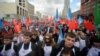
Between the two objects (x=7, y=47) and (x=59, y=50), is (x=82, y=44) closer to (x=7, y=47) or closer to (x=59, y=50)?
(x=59, y=50)

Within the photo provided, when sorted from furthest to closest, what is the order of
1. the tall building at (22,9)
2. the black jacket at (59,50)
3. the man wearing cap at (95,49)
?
1. the tall building at (22,9)
2. the man wearing cap at (95,49)
3. the black jacket at (59,50)

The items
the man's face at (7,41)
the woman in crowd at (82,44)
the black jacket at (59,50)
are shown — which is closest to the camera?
the black jacket at (59,50)

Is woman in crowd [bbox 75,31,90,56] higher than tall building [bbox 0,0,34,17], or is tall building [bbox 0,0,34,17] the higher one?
tall building [bbox 0,0,34,17]

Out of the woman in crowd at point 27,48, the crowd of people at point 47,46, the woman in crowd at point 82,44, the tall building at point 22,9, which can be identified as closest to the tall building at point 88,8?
the tall building at point 22,9

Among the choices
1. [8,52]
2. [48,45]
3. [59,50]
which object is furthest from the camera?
[8,52]

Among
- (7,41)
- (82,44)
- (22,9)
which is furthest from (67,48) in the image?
(22,9)

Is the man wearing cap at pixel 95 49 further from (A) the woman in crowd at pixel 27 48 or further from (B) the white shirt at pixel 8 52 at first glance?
(B) the white shirt at pixel 8 52

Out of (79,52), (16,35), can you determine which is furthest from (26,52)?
(16,35)

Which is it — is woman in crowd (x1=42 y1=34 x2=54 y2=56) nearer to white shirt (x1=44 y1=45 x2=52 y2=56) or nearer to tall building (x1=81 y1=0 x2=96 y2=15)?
white shirt (x1=44 y1=45 x2=52 y2=56)

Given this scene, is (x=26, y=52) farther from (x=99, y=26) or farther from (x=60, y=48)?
(x=99, y=26)

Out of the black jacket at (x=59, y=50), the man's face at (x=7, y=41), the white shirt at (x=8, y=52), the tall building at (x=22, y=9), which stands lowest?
the white shirt at (x=8, y=52)

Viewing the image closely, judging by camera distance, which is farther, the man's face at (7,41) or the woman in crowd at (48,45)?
the man's face at (7,41)

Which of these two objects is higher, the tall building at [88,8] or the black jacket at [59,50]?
the tall building at [88,8]

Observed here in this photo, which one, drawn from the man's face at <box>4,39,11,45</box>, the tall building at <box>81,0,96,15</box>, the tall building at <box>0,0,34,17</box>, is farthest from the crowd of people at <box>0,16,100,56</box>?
the tall building at <box>81,0,96,15</box>
